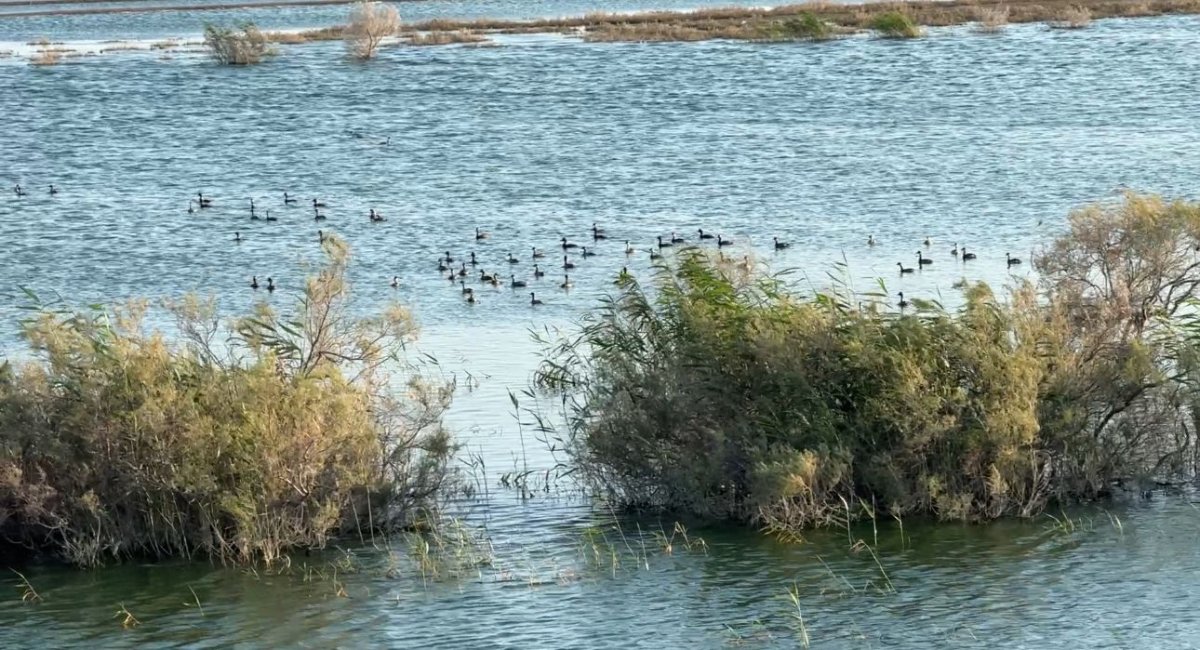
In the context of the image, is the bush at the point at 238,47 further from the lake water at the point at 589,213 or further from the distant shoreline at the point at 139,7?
the distant shoreline at the point at 139,7

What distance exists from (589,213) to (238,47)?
107 ft

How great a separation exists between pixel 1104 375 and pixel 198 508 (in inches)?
396

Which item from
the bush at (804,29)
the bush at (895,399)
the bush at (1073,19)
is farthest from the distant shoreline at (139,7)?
the bush at (895,399)

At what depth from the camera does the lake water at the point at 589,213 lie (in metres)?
17.0

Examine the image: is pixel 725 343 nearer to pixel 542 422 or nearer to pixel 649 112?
pixel 542 422

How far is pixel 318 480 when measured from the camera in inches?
745

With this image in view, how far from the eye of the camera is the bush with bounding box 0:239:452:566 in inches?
723

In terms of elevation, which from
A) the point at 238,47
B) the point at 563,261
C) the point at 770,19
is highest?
the point at 770,19

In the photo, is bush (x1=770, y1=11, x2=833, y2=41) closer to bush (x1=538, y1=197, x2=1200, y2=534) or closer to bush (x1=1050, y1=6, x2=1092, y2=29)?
bush (x1=1050, y1=6, x2=1092, y2=29)

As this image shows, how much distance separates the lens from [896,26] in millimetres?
69688

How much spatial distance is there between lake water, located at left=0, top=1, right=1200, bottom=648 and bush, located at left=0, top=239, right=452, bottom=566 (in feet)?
1.70

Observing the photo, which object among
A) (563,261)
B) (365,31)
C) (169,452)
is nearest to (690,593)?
(169,452)

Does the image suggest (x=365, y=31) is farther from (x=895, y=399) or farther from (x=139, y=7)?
(x=895, y=399)

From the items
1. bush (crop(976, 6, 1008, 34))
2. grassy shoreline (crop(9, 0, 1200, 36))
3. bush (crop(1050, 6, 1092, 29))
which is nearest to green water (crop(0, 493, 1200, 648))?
grassy shoreline (crop(9, 0, 1200, 36))
